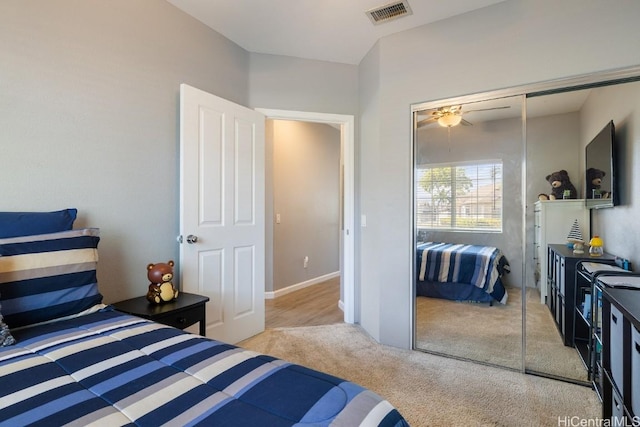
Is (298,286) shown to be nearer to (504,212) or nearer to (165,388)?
(504,212)

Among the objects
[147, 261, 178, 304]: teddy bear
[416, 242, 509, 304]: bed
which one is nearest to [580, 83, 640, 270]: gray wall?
[416, 242, 509, 304]: bed

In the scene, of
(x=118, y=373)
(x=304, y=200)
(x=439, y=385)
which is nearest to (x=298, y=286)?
(x=304, y=200)

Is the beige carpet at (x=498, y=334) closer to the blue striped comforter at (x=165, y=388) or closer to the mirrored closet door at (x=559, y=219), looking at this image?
the mirrored closet door at (x=559, y=219)

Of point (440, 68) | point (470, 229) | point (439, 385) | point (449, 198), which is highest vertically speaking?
point (440, 68)

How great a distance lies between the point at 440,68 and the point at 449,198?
1.04 metres

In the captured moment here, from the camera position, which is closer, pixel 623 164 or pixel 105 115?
pixel 105 115

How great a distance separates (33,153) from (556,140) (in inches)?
135

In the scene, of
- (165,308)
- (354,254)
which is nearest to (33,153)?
(165,308)

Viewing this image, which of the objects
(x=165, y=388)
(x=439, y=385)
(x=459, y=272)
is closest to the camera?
(x=165, y=388)

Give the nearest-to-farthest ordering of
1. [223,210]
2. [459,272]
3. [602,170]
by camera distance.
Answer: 1. [602,170]
2. [223,210]
3. [459,272]

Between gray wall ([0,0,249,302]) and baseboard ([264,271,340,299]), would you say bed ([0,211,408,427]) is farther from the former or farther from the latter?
baseboard ([264,271,340,299])

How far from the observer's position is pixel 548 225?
8.33 feet

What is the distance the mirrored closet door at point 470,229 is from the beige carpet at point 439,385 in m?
0.25

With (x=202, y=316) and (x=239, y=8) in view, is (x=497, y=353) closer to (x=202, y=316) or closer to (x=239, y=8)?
(x=202, y=316)
